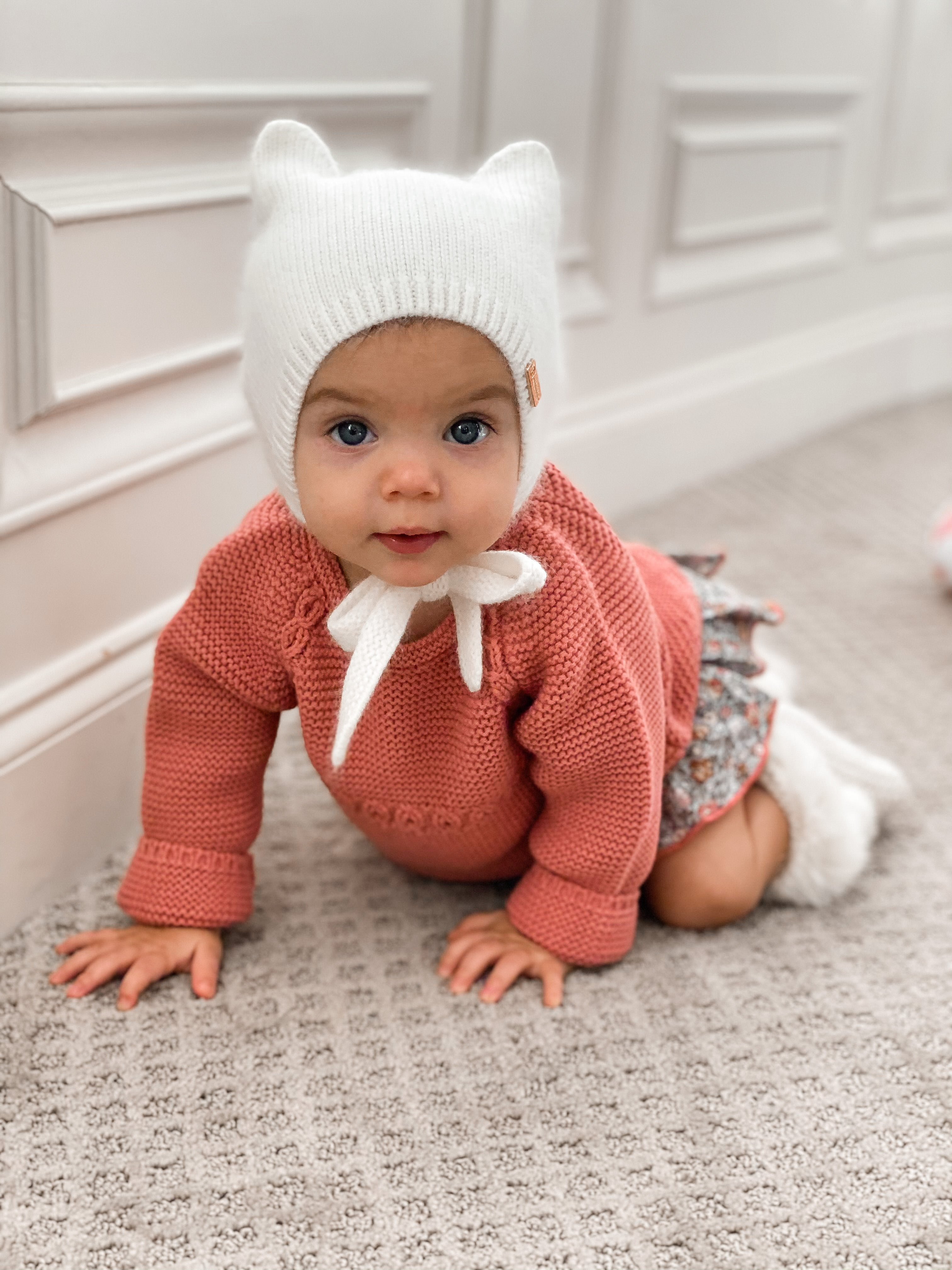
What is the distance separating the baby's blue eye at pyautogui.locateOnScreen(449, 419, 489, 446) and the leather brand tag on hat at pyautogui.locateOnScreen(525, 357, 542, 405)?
3cm

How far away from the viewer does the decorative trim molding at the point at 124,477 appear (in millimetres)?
810

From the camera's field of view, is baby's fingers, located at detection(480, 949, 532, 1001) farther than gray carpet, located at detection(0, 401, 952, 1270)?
Yes

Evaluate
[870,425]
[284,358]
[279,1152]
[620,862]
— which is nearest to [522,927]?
[620,862]

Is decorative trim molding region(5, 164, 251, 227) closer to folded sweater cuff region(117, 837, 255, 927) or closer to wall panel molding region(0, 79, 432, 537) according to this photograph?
wall panel molding region(0, 79, 432, 537)

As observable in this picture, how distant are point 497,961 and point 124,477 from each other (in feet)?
1.36

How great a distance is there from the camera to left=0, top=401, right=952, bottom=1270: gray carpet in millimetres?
638

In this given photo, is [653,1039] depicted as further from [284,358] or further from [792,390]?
[792,390]

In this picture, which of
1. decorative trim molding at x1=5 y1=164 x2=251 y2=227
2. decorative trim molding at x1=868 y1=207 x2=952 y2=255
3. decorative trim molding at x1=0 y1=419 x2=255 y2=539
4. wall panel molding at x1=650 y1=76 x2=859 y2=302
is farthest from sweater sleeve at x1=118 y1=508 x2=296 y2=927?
decorative trim molding at x1=868 y1=207 x2=952 y2=255

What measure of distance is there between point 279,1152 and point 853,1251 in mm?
294

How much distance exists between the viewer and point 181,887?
805 mm

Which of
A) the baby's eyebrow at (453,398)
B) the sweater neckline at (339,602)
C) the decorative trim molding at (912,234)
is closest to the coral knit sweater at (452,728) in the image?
the sweater neckline at (339,602)

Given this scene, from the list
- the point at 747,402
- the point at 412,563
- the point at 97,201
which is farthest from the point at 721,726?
the point at 747,402

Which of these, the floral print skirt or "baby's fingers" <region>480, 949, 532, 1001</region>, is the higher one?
the floral print skirt

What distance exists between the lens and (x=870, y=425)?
6.91ft
